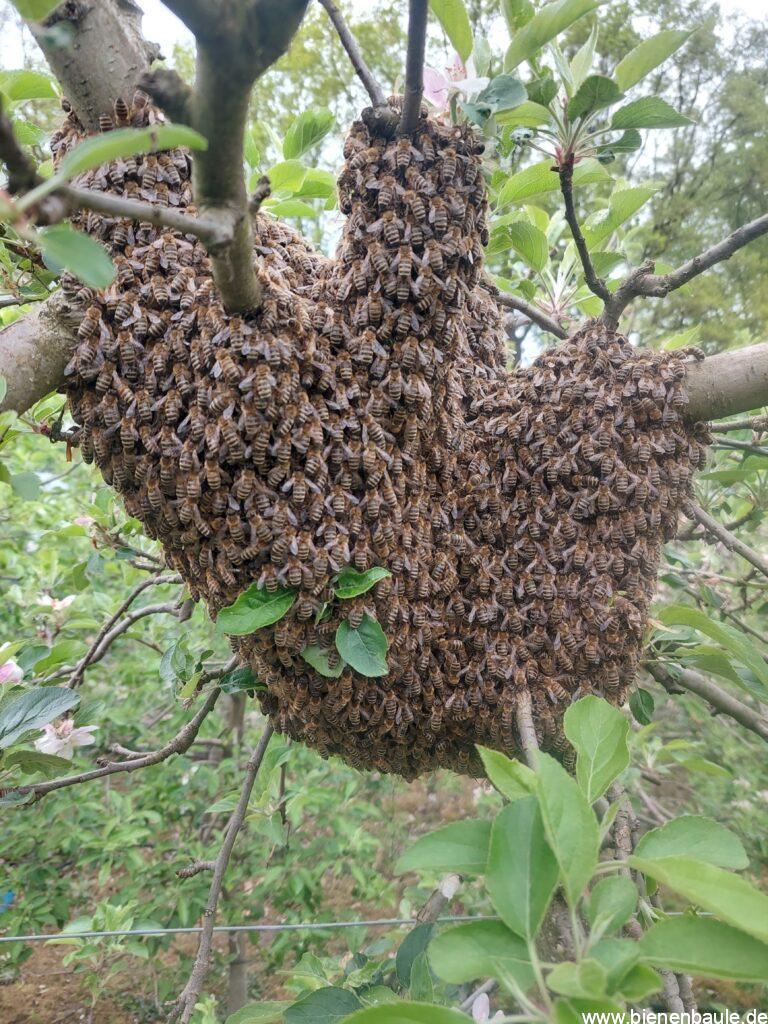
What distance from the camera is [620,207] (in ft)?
5.06

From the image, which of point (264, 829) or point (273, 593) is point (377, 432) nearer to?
point (273, 593)

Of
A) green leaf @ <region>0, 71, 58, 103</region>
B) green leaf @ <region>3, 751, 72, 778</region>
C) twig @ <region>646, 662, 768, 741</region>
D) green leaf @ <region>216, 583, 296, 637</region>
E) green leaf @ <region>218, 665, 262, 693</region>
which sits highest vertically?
green leaf @ <region>0, 71, 58, 103</region>

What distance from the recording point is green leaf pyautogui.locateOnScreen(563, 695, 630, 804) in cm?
83

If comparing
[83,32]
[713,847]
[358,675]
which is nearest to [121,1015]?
[358,675]

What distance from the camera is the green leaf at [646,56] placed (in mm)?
1140

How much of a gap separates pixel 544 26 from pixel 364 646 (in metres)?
1.09

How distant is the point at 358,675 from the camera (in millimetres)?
1243

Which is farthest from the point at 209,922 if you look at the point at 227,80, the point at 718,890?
the point at 227,80

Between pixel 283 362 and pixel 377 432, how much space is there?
206 mm

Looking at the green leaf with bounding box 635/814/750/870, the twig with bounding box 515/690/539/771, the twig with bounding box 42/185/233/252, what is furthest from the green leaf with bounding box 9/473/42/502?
the green leaf with bounding box 635/814/750/870

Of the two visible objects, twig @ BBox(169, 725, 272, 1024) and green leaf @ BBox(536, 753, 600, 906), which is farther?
twig @ BBox(169, 725, 272, 1024)

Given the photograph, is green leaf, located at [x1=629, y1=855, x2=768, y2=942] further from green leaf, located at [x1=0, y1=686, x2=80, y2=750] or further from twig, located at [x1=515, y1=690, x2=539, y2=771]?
green leaf, located at [x1=0, y1=686, x2=80, y2=750]

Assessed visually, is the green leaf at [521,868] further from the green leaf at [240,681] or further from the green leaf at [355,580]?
the green leaf at [240,681]

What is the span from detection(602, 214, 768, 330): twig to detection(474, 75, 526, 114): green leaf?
0.41m
